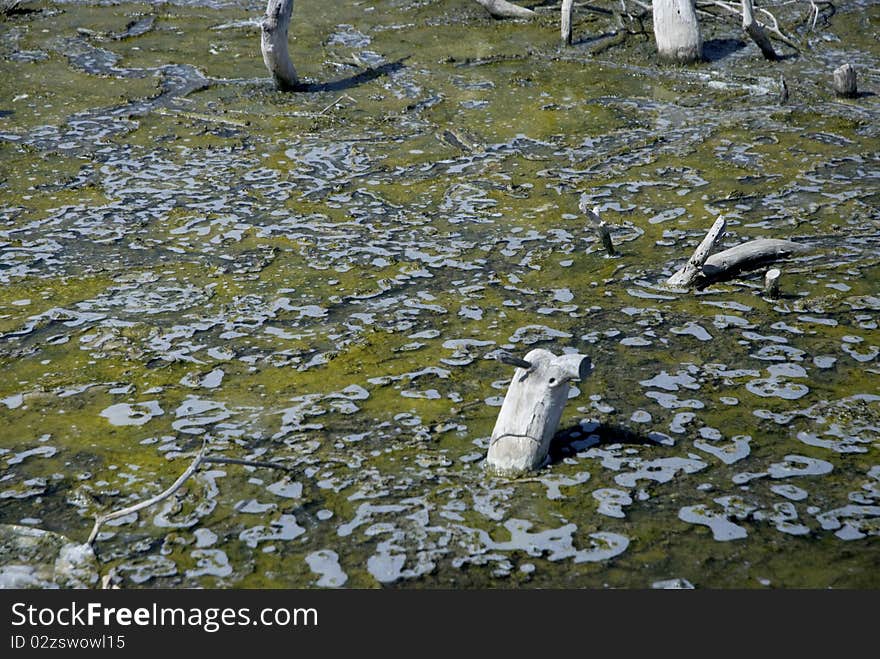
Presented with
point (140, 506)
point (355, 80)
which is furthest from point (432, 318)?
point (355, 80)

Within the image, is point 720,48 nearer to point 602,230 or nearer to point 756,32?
point 756,32

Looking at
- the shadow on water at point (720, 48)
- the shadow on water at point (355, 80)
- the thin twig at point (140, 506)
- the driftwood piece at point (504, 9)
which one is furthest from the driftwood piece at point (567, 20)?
the thin twig at point (140, 506)

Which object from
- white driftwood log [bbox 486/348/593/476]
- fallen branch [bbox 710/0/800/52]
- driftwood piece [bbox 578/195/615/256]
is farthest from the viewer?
fallen branch [bbox 710/0/800/52]

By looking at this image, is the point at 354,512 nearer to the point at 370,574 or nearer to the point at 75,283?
the point at 370,574

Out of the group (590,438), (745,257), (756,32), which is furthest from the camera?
(756,32)

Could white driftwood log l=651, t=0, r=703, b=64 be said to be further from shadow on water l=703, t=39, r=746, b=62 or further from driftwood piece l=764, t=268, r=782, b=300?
driftwood piece l=764, t=268, r=782, b=300

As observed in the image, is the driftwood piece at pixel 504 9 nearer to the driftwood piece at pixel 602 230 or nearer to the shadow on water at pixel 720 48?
the shadow on water at pixel 720 48

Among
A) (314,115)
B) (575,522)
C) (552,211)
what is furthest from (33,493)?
(314,115)

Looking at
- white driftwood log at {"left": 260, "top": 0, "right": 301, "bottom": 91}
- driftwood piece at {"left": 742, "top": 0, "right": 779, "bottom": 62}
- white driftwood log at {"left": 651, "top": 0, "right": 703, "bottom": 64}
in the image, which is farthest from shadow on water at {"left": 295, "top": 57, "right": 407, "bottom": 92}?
driftwood piece at {"left": 742, "top": 0, "right": 779, "bottom": 62}
